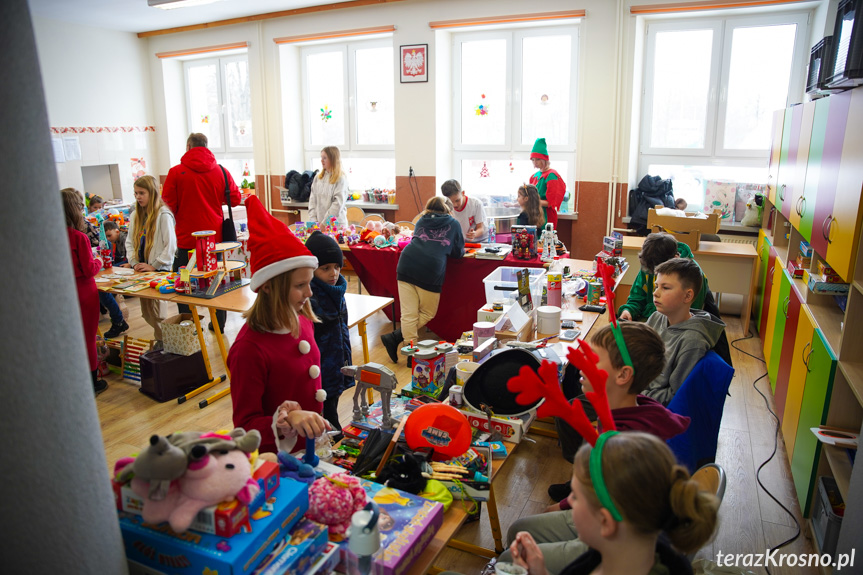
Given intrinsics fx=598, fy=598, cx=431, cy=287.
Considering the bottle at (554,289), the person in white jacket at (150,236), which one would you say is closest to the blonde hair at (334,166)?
the person in white jacket at (150,236)

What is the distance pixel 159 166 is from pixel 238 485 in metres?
8.95

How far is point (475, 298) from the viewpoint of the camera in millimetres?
5008

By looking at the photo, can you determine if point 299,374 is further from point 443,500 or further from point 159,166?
point 159,166

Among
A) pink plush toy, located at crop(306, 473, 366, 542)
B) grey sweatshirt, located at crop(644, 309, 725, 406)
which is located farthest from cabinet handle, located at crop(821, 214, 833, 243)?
pink plush toy, located at crop(306, 473, 366, 542)

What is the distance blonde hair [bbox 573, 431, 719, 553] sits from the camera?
1133 millimetres

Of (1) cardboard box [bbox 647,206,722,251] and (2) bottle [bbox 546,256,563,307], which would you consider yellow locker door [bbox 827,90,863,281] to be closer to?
(2) bottle [bbox 546,256,563,307]

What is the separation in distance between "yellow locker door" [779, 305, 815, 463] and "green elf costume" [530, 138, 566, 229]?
3.04 m

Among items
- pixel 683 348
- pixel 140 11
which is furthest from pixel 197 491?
pixel 140 11

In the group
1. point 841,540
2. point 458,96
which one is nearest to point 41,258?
point 841,540

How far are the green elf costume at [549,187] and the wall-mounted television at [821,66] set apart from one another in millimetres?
2207

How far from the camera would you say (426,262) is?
4.65 meters

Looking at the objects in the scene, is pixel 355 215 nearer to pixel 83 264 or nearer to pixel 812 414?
pixel 83 264

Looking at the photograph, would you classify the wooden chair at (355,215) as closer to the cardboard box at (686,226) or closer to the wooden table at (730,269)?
the wooden table at (730,269)

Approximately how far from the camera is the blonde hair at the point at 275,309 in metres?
1.95
